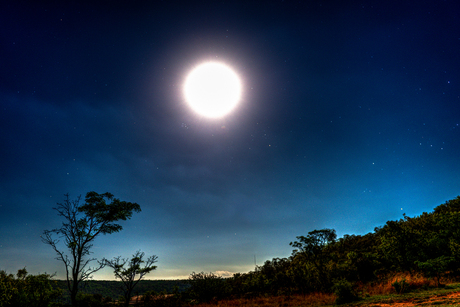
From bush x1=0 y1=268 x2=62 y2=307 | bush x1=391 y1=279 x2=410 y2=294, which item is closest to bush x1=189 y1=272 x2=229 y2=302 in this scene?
bush x1=0 y1=268 x2=62 y2=307

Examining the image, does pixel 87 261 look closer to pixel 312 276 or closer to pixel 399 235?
pixel 312 276

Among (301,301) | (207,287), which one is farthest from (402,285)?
(207,287)

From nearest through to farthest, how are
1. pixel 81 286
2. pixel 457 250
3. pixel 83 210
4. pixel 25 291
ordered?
pixel 25 291
pixel 457 250
pixel 81 286
pixel 83 210

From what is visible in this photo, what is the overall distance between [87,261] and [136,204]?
8.37m

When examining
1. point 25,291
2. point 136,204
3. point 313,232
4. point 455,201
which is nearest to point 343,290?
point 313,232

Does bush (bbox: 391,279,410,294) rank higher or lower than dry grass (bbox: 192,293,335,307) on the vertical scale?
higher

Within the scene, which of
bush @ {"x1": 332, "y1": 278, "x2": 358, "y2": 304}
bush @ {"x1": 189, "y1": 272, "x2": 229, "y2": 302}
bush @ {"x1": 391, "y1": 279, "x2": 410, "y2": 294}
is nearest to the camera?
bush @ {"x1": 332, "y1": 278, "x2": 358, "y2": 304}

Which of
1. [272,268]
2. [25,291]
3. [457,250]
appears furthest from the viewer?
[272,268]

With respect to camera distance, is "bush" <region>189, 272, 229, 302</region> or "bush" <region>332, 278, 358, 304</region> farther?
"bush" <region>189, 272, 229, 302</region>

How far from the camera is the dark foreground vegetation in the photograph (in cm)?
1847

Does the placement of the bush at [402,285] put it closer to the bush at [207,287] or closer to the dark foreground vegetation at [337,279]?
the dark foreground vegetation at [337,279]

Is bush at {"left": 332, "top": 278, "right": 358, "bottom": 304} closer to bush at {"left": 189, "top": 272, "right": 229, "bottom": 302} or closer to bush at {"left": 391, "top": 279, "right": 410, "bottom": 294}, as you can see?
bush at {"left": 391, "top": 279, "right": 410, "bottom": 294}

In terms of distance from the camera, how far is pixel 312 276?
99.3 feet

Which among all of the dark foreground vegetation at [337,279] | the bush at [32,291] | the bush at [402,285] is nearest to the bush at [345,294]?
the dark foreground vegetation at [337,279]
